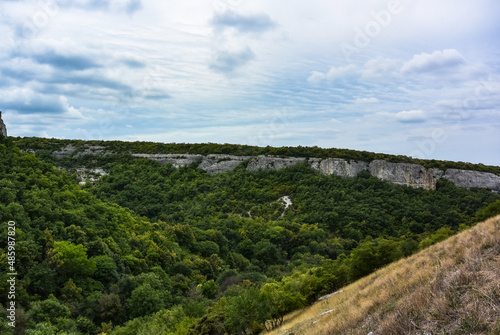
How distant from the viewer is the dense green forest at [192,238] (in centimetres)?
2227

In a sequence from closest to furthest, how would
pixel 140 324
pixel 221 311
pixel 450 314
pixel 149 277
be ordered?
pixel 450 314 < pixel 221 311 < pixel 140 324 < pixel 149 277

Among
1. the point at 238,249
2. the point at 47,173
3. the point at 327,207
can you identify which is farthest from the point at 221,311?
the point at 327,207

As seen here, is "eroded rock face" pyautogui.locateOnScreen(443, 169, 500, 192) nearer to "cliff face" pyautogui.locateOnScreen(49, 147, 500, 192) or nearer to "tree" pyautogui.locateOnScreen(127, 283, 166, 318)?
"cliff face" pyautogui.locateOnScreen(49, 147, 500, 192)

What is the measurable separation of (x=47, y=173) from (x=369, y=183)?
55317 millimetres

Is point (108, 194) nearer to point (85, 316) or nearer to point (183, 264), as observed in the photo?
point (183, 264)

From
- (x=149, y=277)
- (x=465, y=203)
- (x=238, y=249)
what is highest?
(x=465, y=203)

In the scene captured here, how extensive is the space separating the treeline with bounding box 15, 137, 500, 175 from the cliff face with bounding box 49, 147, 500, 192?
1535 mm

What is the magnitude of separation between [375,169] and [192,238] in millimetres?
42062

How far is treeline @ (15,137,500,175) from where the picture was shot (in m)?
73.1

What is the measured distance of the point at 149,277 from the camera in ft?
→ 96.8

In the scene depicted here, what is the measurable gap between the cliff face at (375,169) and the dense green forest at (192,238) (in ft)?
7.07

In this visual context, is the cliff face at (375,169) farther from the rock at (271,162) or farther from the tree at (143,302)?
the tree at (143,302)

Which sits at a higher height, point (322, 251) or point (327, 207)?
point (327, 207)

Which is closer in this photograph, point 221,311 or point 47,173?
point 221,311
